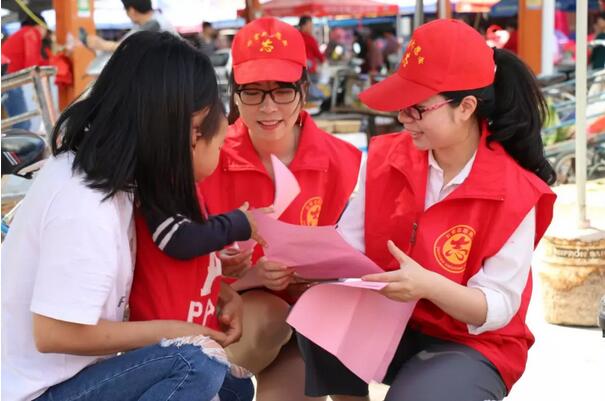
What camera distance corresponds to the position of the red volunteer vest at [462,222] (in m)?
2.23

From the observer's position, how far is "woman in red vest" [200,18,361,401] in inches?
105

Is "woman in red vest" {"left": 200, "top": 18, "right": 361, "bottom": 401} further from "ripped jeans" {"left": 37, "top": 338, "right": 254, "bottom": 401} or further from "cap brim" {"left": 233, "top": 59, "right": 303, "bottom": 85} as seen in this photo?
"ripped jeans" {"left": 37, "top": 338, "right": 254, "bottom": 401}

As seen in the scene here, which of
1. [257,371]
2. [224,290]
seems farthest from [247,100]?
[257,371]

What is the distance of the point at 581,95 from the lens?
402cm

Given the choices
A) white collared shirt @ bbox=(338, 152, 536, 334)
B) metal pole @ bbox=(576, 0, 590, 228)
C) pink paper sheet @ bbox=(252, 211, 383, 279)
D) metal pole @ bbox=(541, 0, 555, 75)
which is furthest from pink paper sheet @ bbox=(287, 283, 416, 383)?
metal pole @ bbox=(541, 0, 555, 75)

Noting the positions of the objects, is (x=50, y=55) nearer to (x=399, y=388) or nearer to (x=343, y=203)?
(x=343, y=203)

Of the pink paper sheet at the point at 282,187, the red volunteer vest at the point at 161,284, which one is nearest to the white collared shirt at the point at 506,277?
the pink paper sheet at the point at 282,187

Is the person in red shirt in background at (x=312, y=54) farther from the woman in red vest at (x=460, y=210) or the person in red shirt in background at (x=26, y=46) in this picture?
the woman in red vest at (x=460, y=210)

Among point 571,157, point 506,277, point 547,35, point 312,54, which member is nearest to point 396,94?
point 506,277

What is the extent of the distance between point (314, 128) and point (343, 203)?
0.26 metres

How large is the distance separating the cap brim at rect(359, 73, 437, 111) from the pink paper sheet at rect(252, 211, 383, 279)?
353 millimetres

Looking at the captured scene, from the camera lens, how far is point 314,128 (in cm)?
288

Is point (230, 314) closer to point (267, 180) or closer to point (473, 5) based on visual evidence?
point (267, 180)

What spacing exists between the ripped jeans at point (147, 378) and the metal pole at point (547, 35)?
33.7ft
